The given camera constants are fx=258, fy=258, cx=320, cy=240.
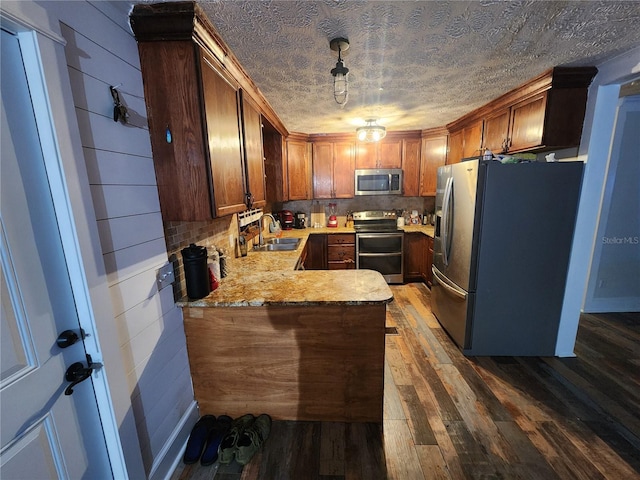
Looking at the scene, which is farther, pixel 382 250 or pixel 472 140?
pixel 382 250

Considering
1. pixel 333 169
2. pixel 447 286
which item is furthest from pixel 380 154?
pixel 447 286

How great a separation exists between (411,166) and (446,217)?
1.67 m

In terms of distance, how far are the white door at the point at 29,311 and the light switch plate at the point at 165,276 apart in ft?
1.34

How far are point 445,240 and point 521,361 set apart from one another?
1232mm

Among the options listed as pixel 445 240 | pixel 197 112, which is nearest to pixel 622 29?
pixel 445 240

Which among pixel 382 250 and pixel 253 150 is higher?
pixel 253 150

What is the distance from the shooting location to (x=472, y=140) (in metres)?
3.09

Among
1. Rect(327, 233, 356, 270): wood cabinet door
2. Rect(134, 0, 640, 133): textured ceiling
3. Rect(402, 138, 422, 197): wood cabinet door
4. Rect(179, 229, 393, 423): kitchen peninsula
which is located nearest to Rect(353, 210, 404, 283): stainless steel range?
Rect(327, 233, 356, 270): wood cabinet door

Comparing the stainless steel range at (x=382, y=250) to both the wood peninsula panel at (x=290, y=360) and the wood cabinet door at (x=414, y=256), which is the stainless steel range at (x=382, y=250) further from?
the wood peninsula panel at (x=290, y=360)

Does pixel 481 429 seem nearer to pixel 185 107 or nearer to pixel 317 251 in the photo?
pixel 185 107

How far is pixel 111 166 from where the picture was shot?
42.7 inches

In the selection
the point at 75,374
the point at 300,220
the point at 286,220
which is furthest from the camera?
the point at 300,220

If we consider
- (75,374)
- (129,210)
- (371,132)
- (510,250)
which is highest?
(371,132)

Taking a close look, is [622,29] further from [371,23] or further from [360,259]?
[360,259]
